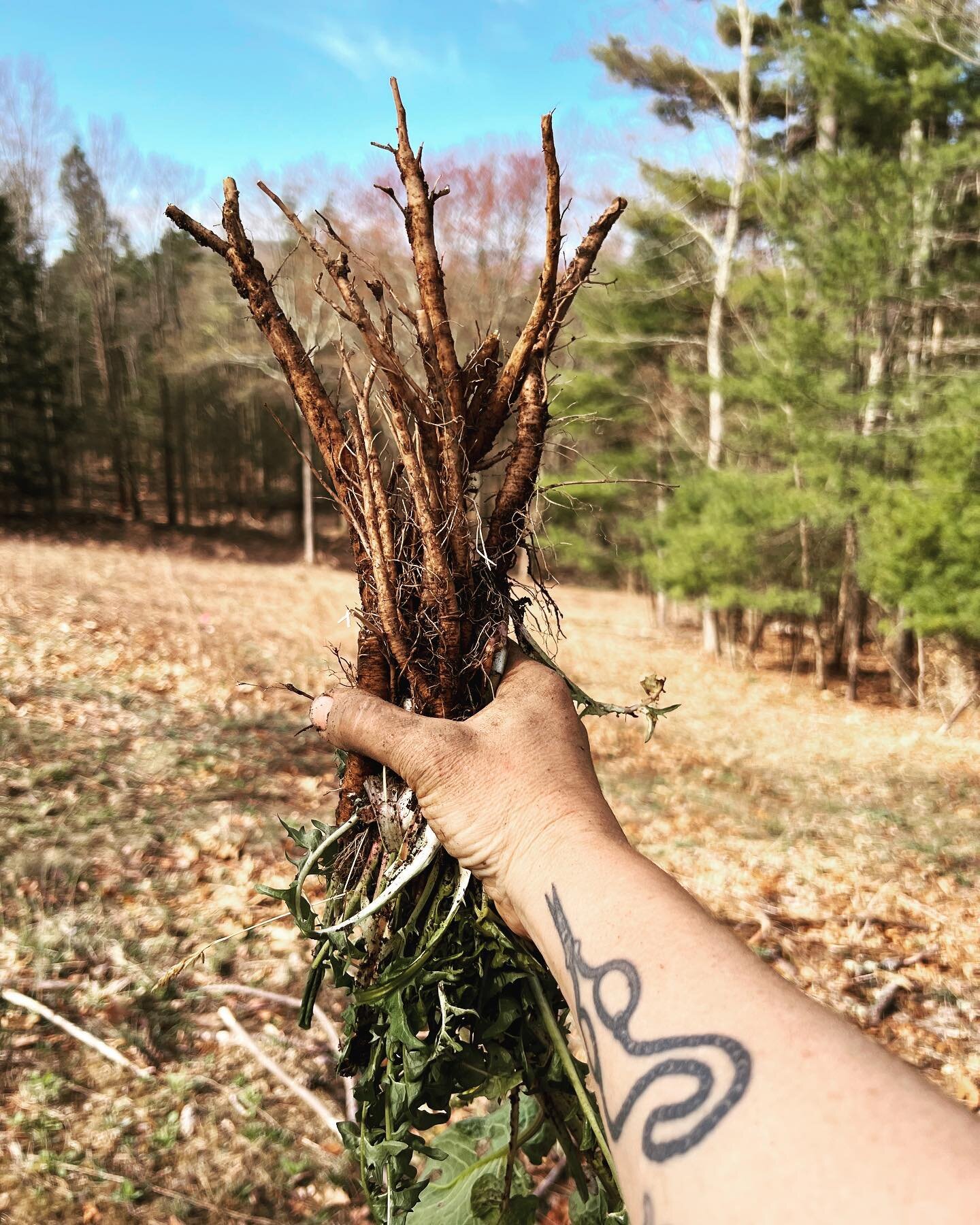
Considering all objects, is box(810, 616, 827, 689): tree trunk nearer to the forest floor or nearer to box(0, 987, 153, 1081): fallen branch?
the forest floor

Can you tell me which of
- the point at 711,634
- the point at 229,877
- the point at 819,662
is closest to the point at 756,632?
the point at 711,634

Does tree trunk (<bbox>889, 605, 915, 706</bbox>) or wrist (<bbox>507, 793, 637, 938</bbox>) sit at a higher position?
wrist (<bbox>507, 793, 637, 938</bbox>)

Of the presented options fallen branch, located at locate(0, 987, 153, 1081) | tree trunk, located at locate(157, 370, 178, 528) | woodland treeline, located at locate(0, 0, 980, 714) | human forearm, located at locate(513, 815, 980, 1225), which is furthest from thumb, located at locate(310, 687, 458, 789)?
tree trunk, located at locate(157, 370, 178, 528)

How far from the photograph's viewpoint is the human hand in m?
1.33

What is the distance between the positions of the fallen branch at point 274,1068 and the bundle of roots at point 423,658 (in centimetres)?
99

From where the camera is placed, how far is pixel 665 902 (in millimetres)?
1085

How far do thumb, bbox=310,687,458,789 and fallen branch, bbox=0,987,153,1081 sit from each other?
185cm

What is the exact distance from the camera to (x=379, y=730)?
151 cm

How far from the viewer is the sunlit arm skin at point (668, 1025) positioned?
28.5 inches

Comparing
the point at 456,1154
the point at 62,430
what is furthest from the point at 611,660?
the point at 62,430

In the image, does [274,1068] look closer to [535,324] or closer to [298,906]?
[298,906]

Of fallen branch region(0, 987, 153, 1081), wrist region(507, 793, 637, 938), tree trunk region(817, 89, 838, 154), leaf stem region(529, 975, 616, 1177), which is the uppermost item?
tree trunk region(817, 89, 838, 154)

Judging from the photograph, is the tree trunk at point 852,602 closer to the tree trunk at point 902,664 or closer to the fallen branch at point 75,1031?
the tree trunk at point 902,664

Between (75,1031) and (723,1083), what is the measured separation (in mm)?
2780
